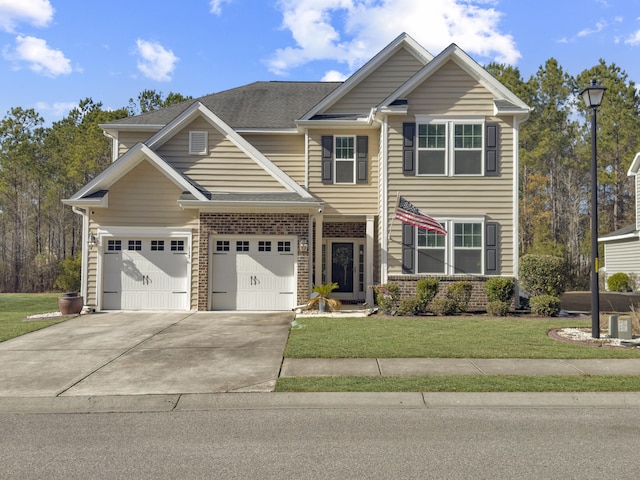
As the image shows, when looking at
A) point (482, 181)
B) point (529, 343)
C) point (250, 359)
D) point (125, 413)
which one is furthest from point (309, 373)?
point (482, 181)

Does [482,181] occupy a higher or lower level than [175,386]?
higher

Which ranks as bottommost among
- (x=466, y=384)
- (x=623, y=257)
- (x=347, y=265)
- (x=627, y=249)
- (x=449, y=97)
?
(x=466, y=384)

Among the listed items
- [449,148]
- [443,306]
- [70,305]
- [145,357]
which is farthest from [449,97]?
[70,305]

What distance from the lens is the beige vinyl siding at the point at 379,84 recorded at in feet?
55.7

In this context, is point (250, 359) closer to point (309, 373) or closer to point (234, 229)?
point (309, 373)

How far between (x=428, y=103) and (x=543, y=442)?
40.0 feet

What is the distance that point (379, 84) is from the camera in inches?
679

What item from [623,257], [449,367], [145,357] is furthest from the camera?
[623,257]

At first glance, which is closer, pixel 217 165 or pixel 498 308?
pixel 498 308

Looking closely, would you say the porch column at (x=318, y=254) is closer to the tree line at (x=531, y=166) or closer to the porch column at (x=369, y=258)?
the porch column at (x=369, y=258)

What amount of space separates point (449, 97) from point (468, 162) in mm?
2099

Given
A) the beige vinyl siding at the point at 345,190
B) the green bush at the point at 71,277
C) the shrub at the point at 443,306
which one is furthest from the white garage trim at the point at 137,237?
the green bush at the point at 71,277

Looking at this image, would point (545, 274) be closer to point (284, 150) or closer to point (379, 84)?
point (379, 84)

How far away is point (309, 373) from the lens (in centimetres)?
769
